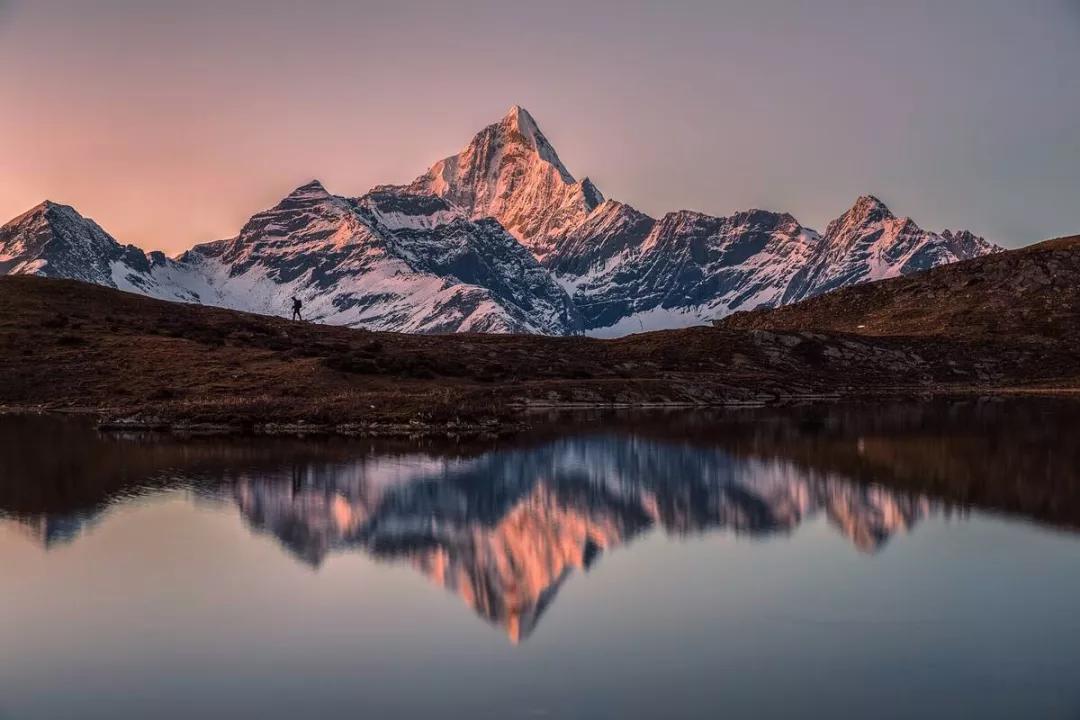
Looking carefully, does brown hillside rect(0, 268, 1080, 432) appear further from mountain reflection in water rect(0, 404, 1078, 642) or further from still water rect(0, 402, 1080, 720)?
still water rect(0, 402, 1080, 720)

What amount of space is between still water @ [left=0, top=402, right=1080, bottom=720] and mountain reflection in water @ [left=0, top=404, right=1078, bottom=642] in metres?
0.31

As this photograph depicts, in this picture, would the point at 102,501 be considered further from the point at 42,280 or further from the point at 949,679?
the point at 42,280

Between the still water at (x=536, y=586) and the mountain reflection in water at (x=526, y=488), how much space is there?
0.31m

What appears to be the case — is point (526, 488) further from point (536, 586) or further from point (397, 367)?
point (397, 367)

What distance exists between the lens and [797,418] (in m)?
112

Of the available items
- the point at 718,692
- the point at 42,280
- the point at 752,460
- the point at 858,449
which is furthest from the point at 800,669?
the point at 42,280

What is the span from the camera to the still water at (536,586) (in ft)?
86.3

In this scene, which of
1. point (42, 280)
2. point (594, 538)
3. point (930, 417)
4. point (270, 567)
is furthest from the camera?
point (42, 280)

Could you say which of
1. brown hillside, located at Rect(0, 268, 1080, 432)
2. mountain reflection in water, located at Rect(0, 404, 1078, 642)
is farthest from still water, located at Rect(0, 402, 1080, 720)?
brown hillside, located at Rect(0, 268, 1080, 432)

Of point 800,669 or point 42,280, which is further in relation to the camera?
point 42,280

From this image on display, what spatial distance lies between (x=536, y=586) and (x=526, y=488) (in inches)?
905

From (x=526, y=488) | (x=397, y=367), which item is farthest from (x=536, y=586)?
(x=397, y=367)

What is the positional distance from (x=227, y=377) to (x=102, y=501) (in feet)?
193

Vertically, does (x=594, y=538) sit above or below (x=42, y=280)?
below
